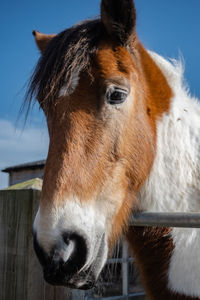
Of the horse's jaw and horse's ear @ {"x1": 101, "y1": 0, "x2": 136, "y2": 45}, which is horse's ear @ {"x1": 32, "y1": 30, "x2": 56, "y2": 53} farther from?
the horse's jaw

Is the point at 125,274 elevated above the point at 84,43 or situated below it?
below

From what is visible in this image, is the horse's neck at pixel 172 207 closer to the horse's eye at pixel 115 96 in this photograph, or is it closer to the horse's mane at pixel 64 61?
the horse's eye at pixel 115 96

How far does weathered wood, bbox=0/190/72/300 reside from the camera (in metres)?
2.41

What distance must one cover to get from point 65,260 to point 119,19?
5.52ft

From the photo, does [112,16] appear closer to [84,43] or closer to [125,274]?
[84,43]

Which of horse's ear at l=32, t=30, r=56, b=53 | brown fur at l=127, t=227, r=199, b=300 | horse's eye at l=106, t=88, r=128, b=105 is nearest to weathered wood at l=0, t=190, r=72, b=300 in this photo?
brown fur at l=127, t=227, r=199, b=300

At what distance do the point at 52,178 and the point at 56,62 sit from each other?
862mm

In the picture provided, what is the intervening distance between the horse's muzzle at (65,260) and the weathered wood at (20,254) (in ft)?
3.02

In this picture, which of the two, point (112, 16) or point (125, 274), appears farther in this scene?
point (125, 274)

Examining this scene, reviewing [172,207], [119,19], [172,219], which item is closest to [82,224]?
[172,219]

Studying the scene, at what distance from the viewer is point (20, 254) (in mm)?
2475

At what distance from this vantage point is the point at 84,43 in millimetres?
2090

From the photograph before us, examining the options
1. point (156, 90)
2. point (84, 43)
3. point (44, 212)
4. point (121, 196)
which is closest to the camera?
point (44, 212)

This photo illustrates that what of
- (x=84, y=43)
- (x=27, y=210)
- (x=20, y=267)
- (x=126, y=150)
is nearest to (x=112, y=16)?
(x=84, y=43)
